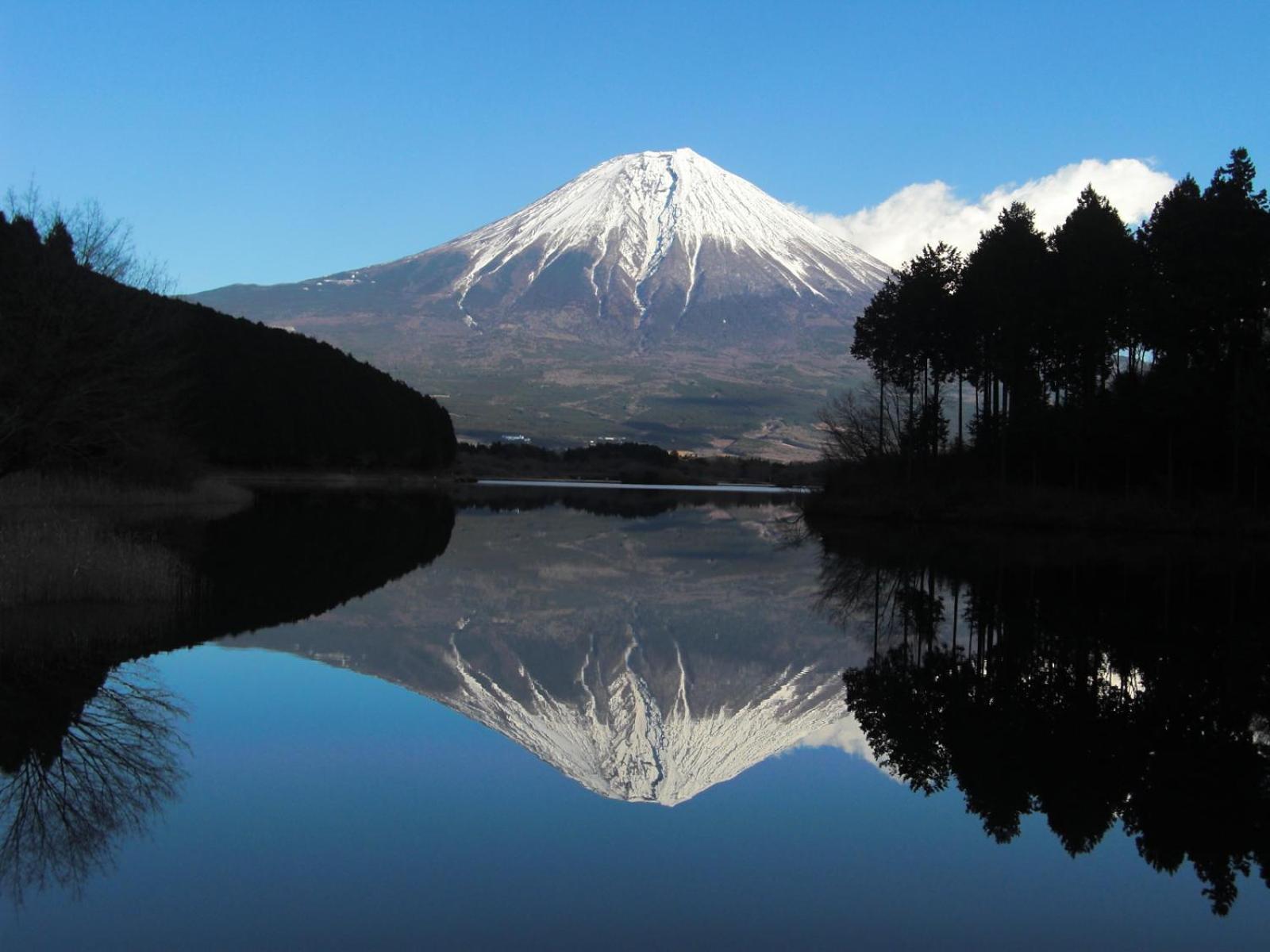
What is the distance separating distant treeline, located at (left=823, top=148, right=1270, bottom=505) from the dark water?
1660 centimetres

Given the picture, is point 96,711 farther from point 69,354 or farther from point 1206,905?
point 69,354

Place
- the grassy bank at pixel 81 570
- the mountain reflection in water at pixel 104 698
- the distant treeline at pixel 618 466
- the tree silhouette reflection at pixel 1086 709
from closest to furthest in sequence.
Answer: the mountain reflection in water at pixel 104 698 → the tree silhouette reflection at pixel 1086 709 → the grassy bank at pixel 81 570 → the distant treeline at pixel 618 466

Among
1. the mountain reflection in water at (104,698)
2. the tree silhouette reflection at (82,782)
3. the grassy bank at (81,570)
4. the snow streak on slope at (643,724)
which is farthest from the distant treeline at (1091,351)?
the tree silhouette reflection at (82,782)

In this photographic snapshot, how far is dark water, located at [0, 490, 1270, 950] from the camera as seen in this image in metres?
4.04

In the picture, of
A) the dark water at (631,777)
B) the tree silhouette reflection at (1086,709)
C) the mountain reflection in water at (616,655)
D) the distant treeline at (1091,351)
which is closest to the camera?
the dark water at (631,777)

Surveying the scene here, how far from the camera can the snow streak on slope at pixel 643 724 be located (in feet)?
20.1

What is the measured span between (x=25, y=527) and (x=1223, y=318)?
25.2 meters

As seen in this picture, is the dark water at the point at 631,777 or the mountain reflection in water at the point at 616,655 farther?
the mountain reflection in water at the point at 616,655

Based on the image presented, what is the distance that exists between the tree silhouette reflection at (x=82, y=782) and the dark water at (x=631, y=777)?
21 mm

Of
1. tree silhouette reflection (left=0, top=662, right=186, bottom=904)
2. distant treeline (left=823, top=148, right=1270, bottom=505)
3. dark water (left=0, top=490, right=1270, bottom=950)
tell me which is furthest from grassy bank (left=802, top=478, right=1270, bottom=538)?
tree silhouette reflection (left=0, top=662, right=186, bottom=904)

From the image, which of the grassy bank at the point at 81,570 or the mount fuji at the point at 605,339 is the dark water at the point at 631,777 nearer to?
the grassy bank at the point at 81,570

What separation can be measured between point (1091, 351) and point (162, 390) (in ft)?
87.4

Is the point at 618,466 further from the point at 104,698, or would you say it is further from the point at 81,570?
the point at 104,698

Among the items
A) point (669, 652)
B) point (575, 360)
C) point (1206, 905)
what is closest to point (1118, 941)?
point (1206, 905)
